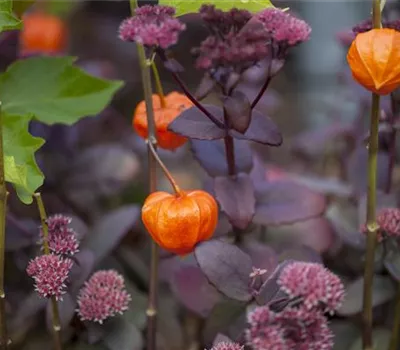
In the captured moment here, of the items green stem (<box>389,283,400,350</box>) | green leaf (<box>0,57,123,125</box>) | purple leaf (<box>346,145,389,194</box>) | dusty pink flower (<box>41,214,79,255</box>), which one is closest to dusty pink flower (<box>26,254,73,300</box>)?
dusty pink flower (<box>41,214,79,255</box>)

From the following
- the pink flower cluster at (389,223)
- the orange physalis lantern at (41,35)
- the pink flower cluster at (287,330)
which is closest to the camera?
the pink flower cluster at (287,330)

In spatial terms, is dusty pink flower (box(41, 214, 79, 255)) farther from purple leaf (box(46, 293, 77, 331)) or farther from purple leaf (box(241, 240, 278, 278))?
purple leaf (box(241, 240, 278, 278))

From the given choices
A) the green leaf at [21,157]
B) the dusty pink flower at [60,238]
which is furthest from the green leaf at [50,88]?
the dusty pink flower at [60,238]

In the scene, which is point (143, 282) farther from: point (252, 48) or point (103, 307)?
point (252, 48)

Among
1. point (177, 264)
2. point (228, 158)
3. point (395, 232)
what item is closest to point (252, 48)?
point (228, 158)

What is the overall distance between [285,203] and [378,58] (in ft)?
0.86

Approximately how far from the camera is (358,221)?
0.90 metres

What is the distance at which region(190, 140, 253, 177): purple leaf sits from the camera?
2.48 ft

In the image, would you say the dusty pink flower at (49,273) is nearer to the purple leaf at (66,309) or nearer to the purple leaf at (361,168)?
the purple leaf at (66,309)

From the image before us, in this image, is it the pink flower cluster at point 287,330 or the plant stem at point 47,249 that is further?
the plant stem at point 47,249

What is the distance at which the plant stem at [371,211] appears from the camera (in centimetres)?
63

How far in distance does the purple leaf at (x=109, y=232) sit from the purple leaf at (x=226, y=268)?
234 mm

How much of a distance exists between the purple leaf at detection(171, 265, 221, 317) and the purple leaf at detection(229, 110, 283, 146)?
7.9 inches

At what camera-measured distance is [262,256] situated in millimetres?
744
